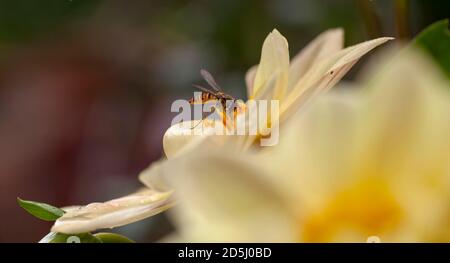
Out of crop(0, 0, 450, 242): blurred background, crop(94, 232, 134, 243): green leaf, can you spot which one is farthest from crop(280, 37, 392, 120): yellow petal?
crop(0, 0, 450, 242): blurred background

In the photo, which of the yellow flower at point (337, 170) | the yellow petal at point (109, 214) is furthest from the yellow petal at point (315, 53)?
the yellow flower at point (337, 170)

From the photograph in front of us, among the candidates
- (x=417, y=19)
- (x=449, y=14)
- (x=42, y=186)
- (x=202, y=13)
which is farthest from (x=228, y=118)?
(x=42, y=186)

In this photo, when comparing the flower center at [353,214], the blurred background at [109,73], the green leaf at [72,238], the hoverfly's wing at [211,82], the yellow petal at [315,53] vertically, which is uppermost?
the blurred background at [109,73]

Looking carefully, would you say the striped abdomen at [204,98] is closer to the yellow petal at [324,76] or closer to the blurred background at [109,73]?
the yellow petal at [324,76]

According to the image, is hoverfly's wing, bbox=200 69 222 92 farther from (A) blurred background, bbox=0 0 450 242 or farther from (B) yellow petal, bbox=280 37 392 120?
(A) blurred background, bbox=0 0 450 242

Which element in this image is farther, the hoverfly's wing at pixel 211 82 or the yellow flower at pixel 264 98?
the hoverfly's wing at pixel 211 82

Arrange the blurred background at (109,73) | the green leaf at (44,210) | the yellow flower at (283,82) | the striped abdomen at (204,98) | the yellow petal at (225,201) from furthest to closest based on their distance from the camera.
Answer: the blurred background at (109,73) → the striped abdomen at (204,98) → the green leaf at (44,210) → the yellow flower at (283,82) → the yellow petal at (225,201)
